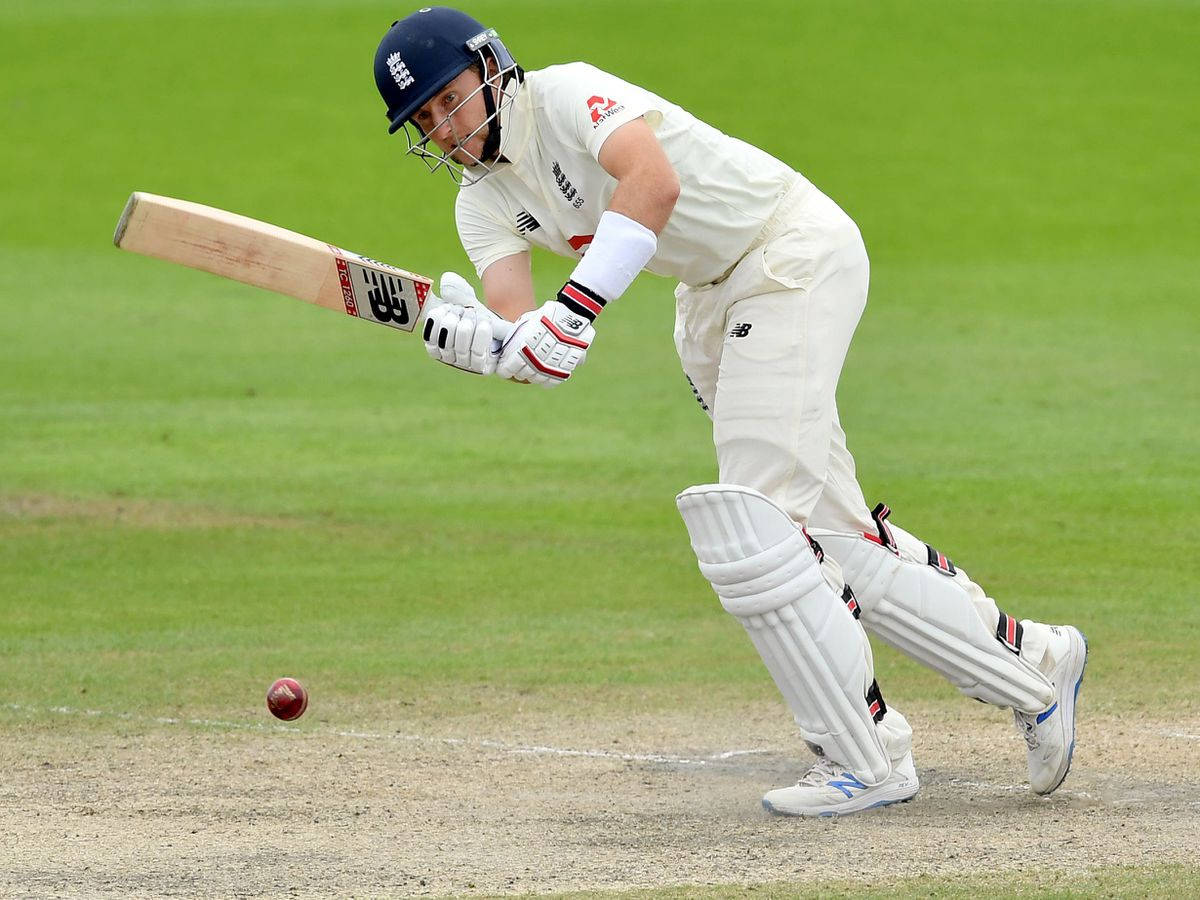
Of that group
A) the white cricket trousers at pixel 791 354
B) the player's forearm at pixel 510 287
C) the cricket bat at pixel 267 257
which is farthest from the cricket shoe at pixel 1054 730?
the cricket bat at pixel 267 257

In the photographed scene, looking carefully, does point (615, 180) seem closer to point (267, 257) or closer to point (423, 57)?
point (423, 57)

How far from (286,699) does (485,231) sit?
1534 millimetres

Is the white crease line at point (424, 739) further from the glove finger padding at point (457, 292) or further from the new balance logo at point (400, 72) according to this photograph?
the new balance logo at point (400, 72)

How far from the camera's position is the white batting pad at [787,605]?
4.38m

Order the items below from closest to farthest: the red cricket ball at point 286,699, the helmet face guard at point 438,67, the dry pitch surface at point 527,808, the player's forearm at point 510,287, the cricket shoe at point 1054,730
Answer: the dry pitch surface at point 527,808 → the helmet face guard at point 438,67 → the cricket shoe at point 1054,730 → the player's forearm at point 510,287 → the red cricket ball at point 286,699

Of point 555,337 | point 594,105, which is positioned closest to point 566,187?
point 594,105

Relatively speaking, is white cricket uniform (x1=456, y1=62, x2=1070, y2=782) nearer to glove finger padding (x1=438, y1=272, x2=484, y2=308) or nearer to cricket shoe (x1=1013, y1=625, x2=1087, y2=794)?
cricket shoe (x1=1013, y1=625, x2=1087, y2=794)

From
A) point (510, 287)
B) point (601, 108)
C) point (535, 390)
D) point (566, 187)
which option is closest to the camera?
point (601, 108)


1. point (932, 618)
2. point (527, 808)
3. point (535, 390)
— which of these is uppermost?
point (932, 618)

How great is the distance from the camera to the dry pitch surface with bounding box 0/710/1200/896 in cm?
413

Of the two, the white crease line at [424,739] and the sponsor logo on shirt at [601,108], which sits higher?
the sponsor logo on shirt at [601,108]

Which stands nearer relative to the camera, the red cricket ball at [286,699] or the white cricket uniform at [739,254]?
the white cricket uniform at [739,254]

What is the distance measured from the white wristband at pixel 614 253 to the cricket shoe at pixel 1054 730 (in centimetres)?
152

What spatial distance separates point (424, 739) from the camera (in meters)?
5.61
